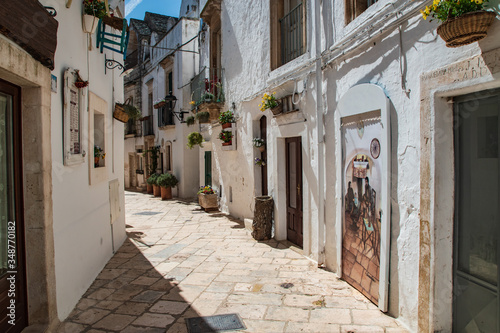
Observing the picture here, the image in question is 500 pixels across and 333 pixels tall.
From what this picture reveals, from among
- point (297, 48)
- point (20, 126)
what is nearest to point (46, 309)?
point (20, 126)

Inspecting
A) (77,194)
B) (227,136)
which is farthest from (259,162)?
(77,194)

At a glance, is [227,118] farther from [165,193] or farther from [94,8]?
[165,193]

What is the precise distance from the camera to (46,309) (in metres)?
3.31

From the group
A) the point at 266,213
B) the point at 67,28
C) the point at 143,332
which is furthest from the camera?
the point at 266,213

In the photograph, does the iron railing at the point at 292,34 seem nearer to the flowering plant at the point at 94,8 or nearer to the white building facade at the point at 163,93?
the flowering plant at the point at 94,8

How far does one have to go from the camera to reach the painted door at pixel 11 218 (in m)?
2.96

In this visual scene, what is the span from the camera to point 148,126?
19141mm

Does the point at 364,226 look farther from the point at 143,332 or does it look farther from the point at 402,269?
the point at 143,332

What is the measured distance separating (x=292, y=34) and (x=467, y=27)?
182 inches

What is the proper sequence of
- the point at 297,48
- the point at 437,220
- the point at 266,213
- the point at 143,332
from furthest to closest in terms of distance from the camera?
the point at 266,213 → the point at 297,48 → the point at 143,332 → the point at 437,220

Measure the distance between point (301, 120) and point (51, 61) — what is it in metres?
3.87

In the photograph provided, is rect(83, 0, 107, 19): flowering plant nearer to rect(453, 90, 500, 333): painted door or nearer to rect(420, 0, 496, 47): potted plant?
rect(420, 0, 496, 47): potted plant

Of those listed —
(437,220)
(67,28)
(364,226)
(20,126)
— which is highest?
(67,28)

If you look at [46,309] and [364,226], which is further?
[364,226]
